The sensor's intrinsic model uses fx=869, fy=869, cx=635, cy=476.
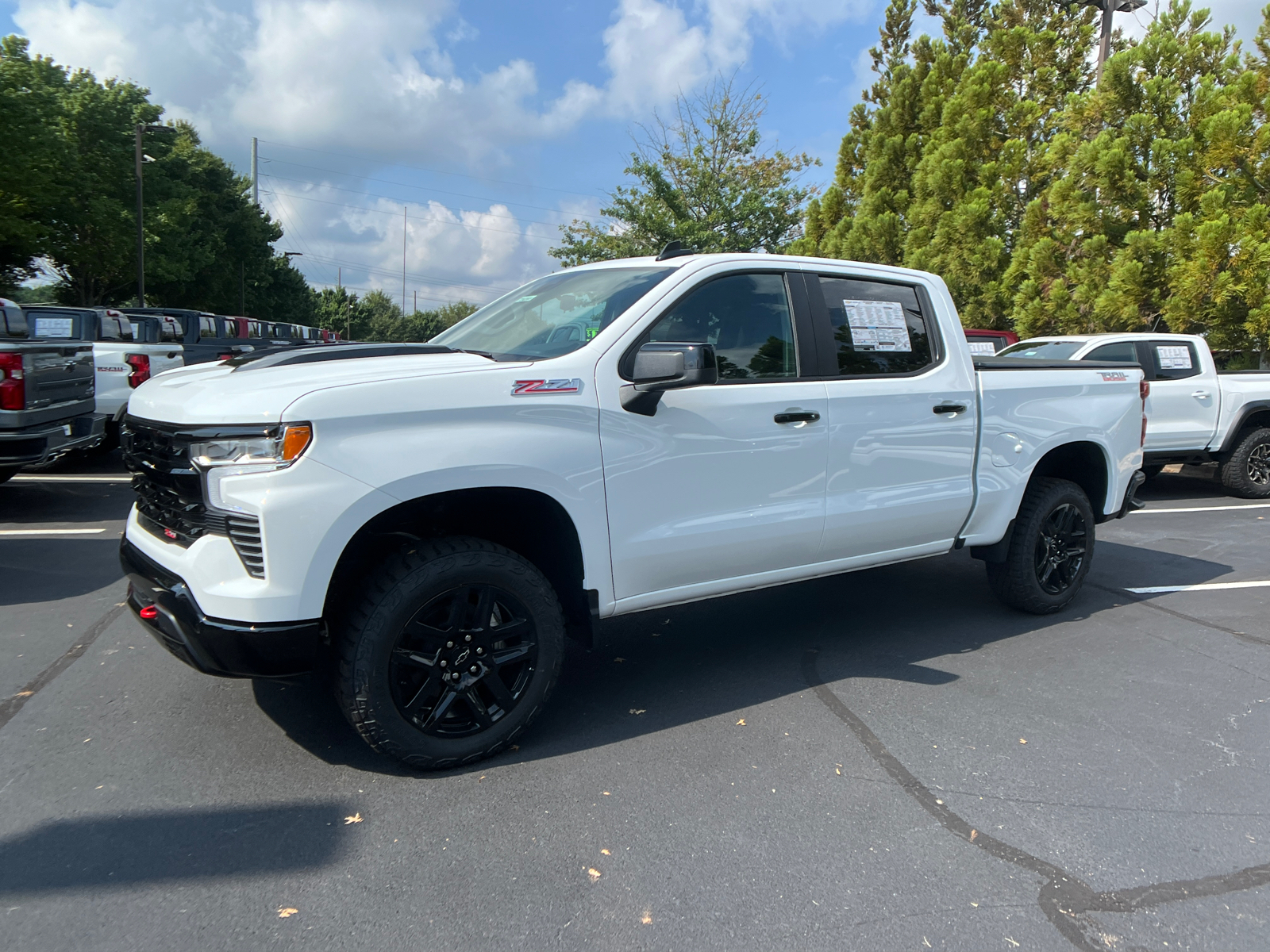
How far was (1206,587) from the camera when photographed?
19.7 ft

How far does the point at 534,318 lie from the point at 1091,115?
41.9 ft

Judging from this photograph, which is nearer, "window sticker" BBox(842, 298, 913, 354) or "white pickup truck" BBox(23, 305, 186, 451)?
"window sticker" BBox(842, 298, 913, 354)

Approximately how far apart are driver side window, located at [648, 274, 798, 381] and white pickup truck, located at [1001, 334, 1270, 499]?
7065 millimetres

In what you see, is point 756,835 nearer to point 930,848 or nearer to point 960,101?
point 930,848

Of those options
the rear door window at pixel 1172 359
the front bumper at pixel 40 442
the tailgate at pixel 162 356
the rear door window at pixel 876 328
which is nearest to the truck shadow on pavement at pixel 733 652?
the rear door window at pixel 876 328

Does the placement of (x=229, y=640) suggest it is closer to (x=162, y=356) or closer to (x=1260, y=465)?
(x=162, y=356)

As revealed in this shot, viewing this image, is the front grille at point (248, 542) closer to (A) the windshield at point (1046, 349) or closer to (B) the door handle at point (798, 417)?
(B) the door handle at point (798, 417)

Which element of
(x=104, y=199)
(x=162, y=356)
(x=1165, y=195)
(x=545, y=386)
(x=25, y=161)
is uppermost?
(x=104, y=199)

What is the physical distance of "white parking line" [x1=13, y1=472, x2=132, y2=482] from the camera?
9.52m

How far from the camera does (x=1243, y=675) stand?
4352 mm

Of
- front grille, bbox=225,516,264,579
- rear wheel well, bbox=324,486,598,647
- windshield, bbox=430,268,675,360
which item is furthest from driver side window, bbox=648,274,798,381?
→ front grille, bbox=225,516,264,579

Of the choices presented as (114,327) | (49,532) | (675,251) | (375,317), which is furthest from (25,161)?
(375,317)

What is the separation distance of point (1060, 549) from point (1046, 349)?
5847 millimetres

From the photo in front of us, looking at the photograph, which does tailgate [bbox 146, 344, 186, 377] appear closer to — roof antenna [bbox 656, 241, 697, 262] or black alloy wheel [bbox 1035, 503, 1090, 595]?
roof antenna [bbox 656, 241, 697, 262]
